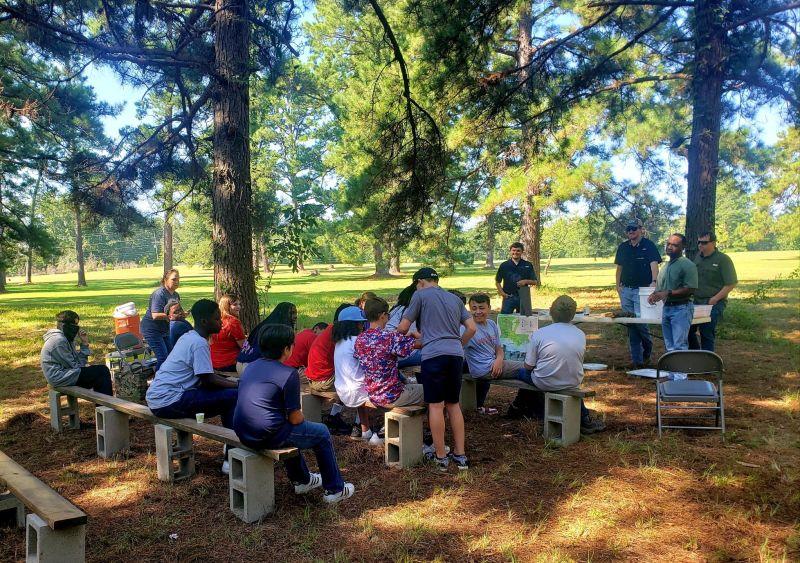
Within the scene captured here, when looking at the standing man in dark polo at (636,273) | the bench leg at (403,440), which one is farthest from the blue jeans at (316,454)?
the standing man in dark polo at (636,273)

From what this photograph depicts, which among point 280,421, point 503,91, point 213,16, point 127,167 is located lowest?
point 280,421

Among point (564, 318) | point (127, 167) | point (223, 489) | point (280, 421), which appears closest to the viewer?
point (280, 421)

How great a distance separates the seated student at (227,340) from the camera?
5879 millimetres

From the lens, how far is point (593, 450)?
469 centimetres

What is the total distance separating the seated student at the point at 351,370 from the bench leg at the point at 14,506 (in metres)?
2.42

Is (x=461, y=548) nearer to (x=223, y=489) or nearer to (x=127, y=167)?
(x=223, y=489)

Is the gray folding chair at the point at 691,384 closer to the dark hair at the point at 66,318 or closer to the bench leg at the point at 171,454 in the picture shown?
the bench leg at the point at 171,454

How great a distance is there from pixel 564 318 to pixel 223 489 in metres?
3.20

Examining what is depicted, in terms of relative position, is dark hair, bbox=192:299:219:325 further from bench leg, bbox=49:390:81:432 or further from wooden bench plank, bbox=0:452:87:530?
bench leg, bbox=49:390:81:432

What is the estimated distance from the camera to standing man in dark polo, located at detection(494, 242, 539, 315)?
336 inches

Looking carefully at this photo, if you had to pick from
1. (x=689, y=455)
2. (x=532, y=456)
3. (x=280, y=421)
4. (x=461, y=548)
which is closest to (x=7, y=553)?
(x=280, y=421)

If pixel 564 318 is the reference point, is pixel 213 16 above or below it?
above

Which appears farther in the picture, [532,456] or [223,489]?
[532,456]

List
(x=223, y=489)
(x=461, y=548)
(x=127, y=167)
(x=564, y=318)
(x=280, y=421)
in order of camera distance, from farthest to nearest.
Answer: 1. (x=127, y=167)
2. (x=564, y=318)
3. (x=223, y=489)
4. (x=280, y=421)
5. (x=461, y=548)
